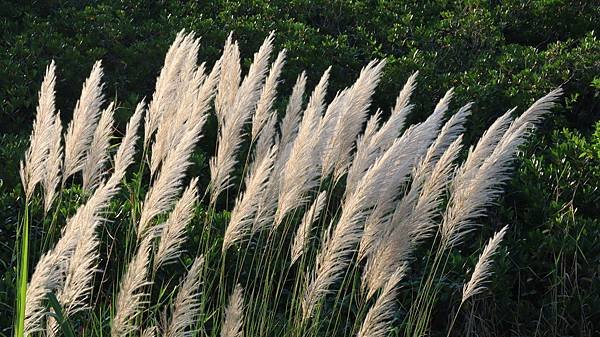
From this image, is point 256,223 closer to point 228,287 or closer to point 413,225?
point 413,225

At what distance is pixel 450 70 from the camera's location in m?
6.54

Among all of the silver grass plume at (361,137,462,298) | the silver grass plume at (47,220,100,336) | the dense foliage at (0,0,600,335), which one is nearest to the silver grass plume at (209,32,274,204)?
the silver grass plume at (361,137,462,298)

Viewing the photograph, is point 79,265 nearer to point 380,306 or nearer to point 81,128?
point 81,128

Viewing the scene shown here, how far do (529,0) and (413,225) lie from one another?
5.10 m

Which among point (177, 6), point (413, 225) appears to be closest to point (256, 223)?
point (413, 225)

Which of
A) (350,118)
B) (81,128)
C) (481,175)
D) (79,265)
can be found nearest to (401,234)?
(481,175)

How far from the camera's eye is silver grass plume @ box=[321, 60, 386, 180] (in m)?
3.05

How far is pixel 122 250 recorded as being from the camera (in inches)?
169

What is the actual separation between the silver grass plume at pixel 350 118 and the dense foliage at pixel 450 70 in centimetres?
135

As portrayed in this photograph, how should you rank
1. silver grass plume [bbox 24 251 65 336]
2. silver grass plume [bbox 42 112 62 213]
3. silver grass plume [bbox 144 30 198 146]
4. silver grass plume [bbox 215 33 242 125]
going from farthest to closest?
1. silver grass plume [bbox 215 33 242 125]
2. silver grass plume [bbox 144 30 198 146]
3. silver grass plume [bbox 42 112 62 213]
4. silver grass plume [bbox 24 251 65 336]

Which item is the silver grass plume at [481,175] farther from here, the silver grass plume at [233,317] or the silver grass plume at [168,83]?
the silver grass plume at [168,83]

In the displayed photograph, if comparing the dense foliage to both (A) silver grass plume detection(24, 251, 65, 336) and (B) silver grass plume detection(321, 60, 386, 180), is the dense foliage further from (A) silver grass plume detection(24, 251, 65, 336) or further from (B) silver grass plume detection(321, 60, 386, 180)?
(A) silver grass plume detection(24, 251, 65, 336)

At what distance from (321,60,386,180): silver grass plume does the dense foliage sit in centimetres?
135

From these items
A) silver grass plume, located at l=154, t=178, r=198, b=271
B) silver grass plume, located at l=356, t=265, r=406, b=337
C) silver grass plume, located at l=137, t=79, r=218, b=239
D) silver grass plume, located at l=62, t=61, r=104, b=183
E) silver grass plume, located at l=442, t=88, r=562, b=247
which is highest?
silver grass plume, located at l=62, t=61, r=104, b=183
